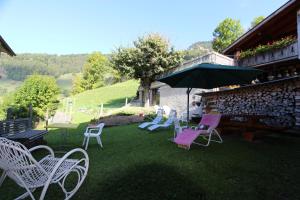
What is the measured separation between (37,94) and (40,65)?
96941 millimetres

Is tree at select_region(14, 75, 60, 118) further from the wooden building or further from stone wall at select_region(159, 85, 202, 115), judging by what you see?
the wooden building

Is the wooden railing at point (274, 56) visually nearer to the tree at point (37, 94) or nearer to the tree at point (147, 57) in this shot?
the tree at point (147, 57)

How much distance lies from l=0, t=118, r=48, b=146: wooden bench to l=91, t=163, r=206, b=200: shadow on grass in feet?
10.1

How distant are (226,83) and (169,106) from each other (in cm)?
1172

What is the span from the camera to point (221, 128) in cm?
778

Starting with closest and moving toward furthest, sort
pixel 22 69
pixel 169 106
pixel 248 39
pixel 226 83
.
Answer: pixel 226 83 → pixel 248 39 → pixel 169 106 → pixel 22 69

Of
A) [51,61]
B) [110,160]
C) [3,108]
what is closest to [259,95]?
[110,160]

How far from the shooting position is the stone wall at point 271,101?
7.27 metres

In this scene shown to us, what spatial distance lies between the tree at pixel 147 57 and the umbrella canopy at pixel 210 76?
14937mm

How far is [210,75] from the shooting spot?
6.17m

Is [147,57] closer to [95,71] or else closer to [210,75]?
[210,75]

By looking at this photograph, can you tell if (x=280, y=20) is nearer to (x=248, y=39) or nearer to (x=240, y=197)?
(x=248, y=39)

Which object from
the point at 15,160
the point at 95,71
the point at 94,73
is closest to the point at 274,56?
the point at 15,160

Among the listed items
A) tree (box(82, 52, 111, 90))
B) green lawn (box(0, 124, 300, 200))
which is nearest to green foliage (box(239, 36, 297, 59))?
green lawn (box(0, 124, 300, 200))
